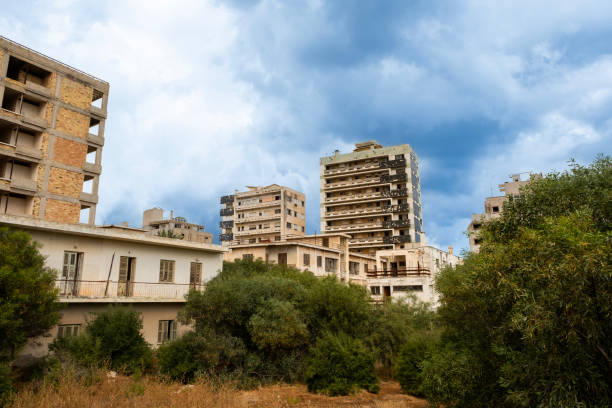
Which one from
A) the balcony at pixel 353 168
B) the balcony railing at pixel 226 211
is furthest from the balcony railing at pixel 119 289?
the balcony railing at pixel 226 211

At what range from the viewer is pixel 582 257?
9164 millimetres

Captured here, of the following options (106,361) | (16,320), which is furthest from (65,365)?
(16,320)

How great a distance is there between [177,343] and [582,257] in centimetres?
1826

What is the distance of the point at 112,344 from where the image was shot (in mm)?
20484

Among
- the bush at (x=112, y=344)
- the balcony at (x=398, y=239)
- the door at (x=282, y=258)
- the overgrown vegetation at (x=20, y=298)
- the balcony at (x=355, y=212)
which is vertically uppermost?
the balcony at (x=355, y=212)

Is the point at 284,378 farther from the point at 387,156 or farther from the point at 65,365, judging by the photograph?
the point at 387,156

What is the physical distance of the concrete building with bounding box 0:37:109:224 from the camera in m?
34.7

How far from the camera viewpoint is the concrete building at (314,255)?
4441cm

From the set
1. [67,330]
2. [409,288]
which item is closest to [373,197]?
[409,288]

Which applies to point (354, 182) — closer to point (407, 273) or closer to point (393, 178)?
point (393, 178)

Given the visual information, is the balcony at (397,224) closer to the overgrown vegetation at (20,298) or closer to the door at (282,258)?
the door at (282,258)

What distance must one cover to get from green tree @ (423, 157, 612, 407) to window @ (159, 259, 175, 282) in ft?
56.6

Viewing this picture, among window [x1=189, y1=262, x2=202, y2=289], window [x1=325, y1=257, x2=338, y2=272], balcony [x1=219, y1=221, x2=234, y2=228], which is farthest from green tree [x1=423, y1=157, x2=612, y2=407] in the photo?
balcony [x1=219, y1=221, x2=234, y2=228]

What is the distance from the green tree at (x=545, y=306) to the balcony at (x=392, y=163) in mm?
60415
